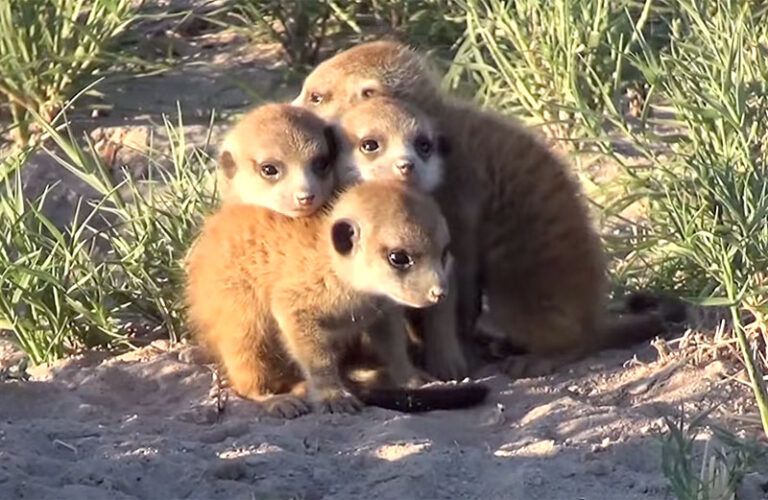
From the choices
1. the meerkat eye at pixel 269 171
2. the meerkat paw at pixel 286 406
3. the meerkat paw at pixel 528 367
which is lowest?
the meerkat paw at pixel 528 367

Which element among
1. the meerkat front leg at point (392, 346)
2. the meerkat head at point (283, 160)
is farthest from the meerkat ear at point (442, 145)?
the meerkat front leg at point (392, 346)

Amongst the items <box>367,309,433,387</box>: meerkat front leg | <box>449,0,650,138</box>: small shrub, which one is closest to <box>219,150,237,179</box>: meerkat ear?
<box>367,309,433,387</box>: meerkat front leg

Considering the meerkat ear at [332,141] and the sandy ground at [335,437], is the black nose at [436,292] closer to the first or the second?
the sandy ground at [335,437]

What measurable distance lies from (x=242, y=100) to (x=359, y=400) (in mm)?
2789

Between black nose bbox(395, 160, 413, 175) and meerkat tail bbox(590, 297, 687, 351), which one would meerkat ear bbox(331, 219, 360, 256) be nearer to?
black nose bbox(395, 160, 413, 175)

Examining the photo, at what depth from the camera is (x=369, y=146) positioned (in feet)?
16.6

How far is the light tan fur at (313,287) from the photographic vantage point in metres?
4.62

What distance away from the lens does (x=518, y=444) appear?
4426mm

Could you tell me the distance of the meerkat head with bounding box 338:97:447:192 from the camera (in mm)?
5000

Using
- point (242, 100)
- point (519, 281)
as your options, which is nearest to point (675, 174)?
point (519, 281)

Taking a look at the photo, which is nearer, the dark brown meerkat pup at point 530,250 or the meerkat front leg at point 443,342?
the meerkat front leg at point 443,342

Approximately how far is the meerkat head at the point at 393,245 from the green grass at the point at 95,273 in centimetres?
83

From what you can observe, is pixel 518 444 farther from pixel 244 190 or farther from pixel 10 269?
pixel 10 269

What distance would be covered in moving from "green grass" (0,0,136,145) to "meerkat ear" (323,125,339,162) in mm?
1847
